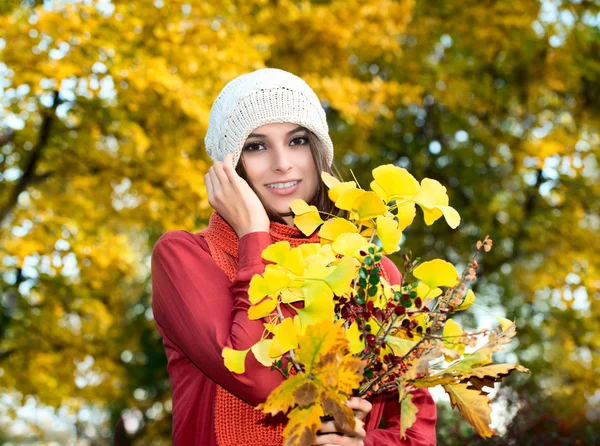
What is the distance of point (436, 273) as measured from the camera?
5.17 ft

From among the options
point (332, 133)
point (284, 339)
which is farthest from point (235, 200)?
point (332, 133)

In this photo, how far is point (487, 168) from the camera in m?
9.88

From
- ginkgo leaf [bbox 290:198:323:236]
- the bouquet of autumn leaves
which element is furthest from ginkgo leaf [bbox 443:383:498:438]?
ginkgo leaf [bbox 290:198:323:236]

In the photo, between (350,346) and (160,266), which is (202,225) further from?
(350,346)

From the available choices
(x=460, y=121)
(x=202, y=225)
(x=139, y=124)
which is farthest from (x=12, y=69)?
(x=460, y=121)

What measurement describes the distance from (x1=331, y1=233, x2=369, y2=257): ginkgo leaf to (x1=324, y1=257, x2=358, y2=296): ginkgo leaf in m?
0.07

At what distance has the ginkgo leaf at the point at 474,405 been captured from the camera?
1475 millimetres

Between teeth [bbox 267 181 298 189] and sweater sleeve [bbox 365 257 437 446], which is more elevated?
teeth [bbox 267 181 298 189]

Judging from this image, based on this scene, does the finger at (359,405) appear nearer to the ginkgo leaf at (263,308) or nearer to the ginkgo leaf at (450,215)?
the ginkgo leaf at (263,308)

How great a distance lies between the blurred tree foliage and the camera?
19.6ft

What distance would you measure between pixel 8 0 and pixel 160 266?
504 centimetres

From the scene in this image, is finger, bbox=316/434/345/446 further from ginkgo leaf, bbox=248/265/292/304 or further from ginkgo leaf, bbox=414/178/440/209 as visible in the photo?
ginkgo leaf, bbox=414/178/440/209

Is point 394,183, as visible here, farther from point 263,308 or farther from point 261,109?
point 261,109

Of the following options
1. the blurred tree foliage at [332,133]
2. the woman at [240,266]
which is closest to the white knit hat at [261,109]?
the woman at [240,266]
